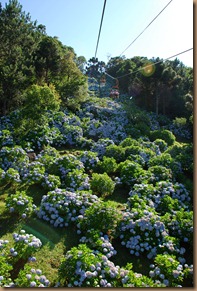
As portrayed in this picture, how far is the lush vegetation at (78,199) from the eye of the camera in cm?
708

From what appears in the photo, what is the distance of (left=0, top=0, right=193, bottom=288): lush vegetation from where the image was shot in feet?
23.2

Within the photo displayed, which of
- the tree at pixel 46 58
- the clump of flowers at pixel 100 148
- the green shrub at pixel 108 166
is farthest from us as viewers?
the tree at pixel 46 58

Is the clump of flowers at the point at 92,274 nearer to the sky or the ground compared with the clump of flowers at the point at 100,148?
nearer to the ground

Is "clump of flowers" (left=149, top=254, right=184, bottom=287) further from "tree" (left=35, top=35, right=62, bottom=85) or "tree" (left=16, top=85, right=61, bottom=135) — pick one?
"tree" (left=35, top=35, right=62, bottom=85)

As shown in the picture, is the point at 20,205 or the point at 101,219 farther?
the point at 20,205

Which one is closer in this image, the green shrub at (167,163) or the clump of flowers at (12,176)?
the clump of flowers at (12,176)

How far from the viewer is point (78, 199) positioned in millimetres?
9914

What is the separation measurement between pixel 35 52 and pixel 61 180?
17.3 m

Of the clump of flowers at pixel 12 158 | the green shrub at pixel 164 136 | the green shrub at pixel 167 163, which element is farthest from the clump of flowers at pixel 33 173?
the green shrub at pixel 164 136

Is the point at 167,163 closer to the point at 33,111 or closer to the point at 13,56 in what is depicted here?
the point at 33,111

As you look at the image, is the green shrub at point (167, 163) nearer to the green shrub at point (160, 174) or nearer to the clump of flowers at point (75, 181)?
the green shrub at point (160, 174)

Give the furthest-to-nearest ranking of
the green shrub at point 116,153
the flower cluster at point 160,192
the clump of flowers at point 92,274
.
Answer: the green shrub at point 116,153
the flower cluster at point 160,192
the clump of flowers at point 92,274

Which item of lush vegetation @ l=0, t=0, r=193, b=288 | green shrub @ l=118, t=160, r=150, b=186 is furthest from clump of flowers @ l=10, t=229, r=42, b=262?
green shrub @ l=118, t=160, r=150, b=186

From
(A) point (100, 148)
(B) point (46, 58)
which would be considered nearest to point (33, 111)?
(A) point (100, 148)
